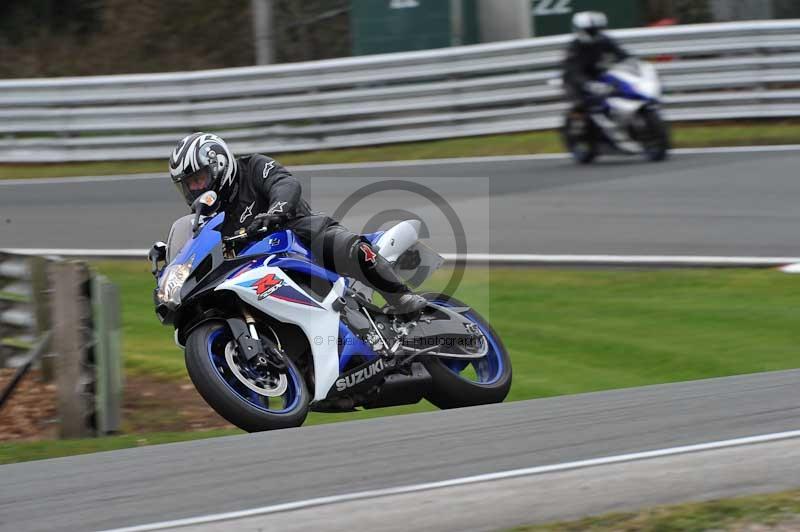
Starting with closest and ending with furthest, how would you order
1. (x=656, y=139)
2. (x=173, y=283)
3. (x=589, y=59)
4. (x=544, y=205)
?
(x=173, y=283), (x=544, y=205), (x=656, y=139), (x=589, y=59)

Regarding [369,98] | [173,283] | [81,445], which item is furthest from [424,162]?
[173,283]

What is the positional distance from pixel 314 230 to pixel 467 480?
2.30 m

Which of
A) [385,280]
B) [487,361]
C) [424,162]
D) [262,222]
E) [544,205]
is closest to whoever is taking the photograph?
[262,222]

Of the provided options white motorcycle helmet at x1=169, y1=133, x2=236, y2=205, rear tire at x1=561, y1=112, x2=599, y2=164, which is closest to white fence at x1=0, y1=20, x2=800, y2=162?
rear tire at x1=561, y1=112, x2=599, y2=164

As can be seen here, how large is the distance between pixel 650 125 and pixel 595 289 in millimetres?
4946

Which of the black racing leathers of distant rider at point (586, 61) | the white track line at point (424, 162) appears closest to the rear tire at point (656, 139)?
the white track line at point (424, 162)

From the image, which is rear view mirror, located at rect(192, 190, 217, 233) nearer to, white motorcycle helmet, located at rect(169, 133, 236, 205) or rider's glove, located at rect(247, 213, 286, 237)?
white motorcycle helmet, located at rect(169, 133, 236, 205)

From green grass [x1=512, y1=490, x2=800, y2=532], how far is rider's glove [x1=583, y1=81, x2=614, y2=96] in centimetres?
1043

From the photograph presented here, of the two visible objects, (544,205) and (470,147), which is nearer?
(544,205)

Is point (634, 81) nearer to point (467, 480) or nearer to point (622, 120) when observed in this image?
point (622, 120)

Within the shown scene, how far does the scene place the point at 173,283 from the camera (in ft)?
18.7

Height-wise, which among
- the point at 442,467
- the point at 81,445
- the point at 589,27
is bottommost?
the point at 81,445

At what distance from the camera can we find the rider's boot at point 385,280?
6145mm

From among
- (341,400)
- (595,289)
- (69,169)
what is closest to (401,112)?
(69,169)
